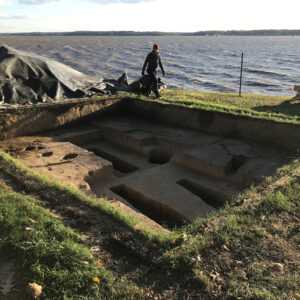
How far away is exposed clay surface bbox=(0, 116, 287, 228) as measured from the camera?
6.12m

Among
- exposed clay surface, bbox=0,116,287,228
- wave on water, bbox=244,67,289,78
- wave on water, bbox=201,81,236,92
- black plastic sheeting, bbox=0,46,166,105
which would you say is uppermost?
black plastic sheeting, bbox=0,46,166,105

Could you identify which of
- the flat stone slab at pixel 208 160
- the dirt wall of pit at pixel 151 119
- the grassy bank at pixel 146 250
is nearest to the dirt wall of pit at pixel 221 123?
the dirt wall of pit at pixel 151 119

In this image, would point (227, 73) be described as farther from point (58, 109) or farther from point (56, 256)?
point (56, 256)

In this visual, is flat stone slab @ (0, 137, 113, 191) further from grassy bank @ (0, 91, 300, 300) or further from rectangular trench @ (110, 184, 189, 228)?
grassy bank @ (0, 91, 300, 300)

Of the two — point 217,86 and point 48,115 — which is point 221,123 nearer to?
point 48,115

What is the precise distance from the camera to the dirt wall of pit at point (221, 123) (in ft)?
24.3

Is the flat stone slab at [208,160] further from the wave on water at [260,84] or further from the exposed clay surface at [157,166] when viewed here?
the wave on water at [260,84]

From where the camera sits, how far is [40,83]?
11242mm

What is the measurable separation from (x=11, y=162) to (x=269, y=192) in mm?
4346

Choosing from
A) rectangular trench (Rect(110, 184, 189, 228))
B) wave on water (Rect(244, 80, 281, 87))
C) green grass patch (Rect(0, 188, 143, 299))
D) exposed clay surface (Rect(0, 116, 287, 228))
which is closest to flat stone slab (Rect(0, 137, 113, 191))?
exposed clay surface (Rect(0, 116, 287, 228))

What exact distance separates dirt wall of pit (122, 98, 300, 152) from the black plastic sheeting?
1.93m

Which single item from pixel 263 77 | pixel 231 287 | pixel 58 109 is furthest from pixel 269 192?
pixel 263 77

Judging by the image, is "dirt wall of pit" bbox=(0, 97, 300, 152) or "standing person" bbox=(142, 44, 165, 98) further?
"standing person" bbox=(142, 44, 165, 98)

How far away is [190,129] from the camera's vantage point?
9.30 m
